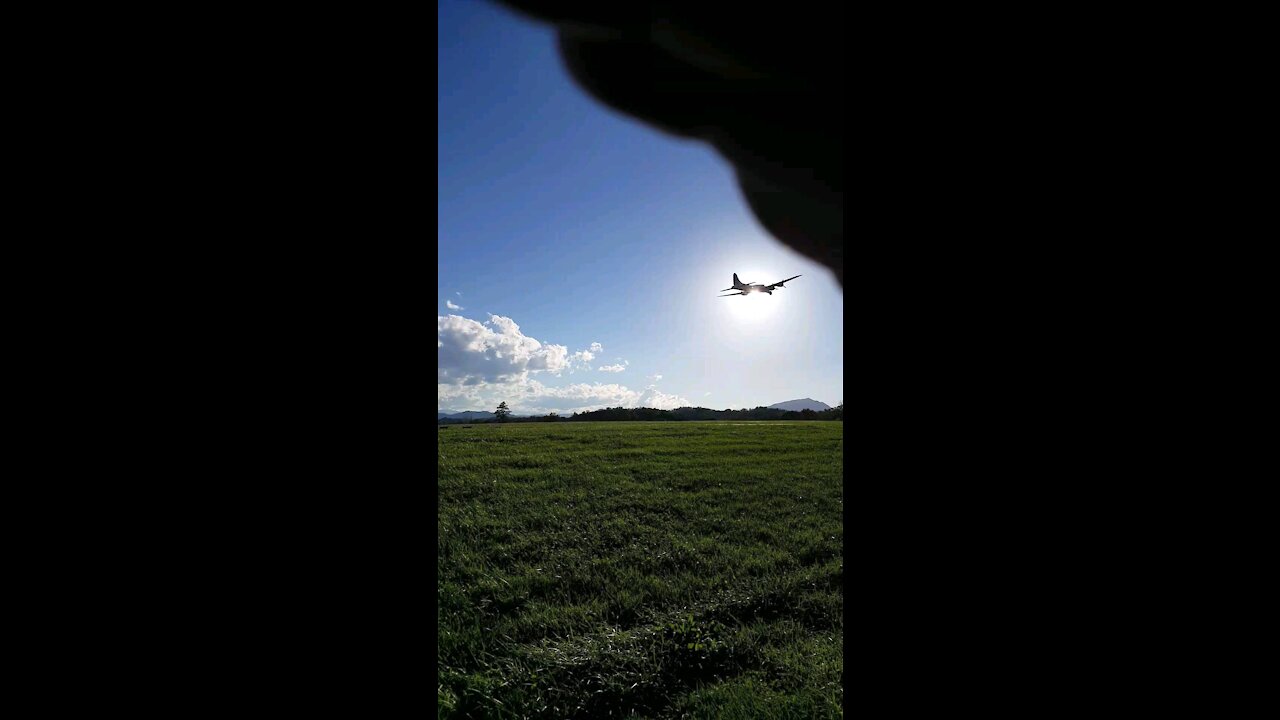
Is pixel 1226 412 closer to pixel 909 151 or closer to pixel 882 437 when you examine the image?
pixel 882 437

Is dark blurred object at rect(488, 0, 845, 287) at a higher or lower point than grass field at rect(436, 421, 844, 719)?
higher

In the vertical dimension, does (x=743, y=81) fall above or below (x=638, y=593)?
above

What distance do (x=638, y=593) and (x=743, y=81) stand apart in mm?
3418

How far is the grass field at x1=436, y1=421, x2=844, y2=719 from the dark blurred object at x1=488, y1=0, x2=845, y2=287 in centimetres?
211

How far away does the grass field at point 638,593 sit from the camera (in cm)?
241

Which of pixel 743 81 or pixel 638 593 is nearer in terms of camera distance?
pixel 743 81

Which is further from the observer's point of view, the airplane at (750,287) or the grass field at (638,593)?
the airplane at (750,287)

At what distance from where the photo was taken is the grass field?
2.41 meters

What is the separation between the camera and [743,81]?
339 centimetres

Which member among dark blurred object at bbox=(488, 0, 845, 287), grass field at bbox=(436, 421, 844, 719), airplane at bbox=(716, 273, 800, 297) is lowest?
grass field at bbox=(436, 421, 844, 719)

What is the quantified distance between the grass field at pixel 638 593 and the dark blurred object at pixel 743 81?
2111mm

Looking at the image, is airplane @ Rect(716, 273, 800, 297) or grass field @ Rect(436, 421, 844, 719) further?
airplane @ Rect(716, 273, 800, 297)
